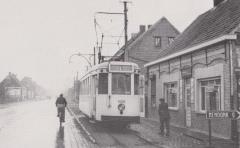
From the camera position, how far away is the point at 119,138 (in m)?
14.4

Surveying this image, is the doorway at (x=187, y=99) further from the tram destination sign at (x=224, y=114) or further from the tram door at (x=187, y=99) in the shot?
the tram destination sign at (x=224, y=114)

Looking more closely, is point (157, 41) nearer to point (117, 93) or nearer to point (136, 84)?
point (136, 84)

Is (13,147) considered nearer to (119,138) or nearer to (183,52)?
(119,138)

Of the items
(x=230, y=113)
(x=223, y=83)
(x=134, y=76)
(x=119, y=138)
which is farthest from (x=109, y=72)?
(x=230, y=113)

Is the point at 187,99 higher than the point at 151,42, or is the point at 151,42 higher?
the point at 151,42

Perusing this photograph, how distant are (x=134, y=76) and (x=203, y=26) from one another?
5.05 meters

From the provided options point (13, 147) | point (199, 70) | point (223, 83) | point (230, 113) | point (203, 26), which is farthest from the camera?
point (203, 26)

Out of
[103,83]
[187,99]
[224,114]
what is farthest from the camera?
[187,99]

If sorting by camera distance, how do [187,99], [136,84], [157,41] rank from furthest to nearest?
[157,41], [187,99], [136,84]

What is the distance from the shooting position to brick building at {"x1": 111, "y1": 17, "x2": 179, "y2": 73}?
40269mm

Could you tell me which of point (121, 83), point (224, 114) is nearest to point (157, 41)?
point (121, 83)

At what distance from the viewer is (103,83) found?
1706 cm

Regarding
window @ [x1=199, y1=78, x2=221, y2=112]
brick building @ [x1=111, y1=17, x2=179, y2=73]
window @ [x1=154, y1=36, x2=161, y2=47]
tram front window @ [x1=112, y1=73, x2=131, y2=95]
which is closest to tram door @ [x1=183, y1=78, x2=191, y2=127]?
window @ [x1=199, y1=78, x2=221, y2=112]

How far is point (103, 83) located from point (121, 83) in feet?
2.67
